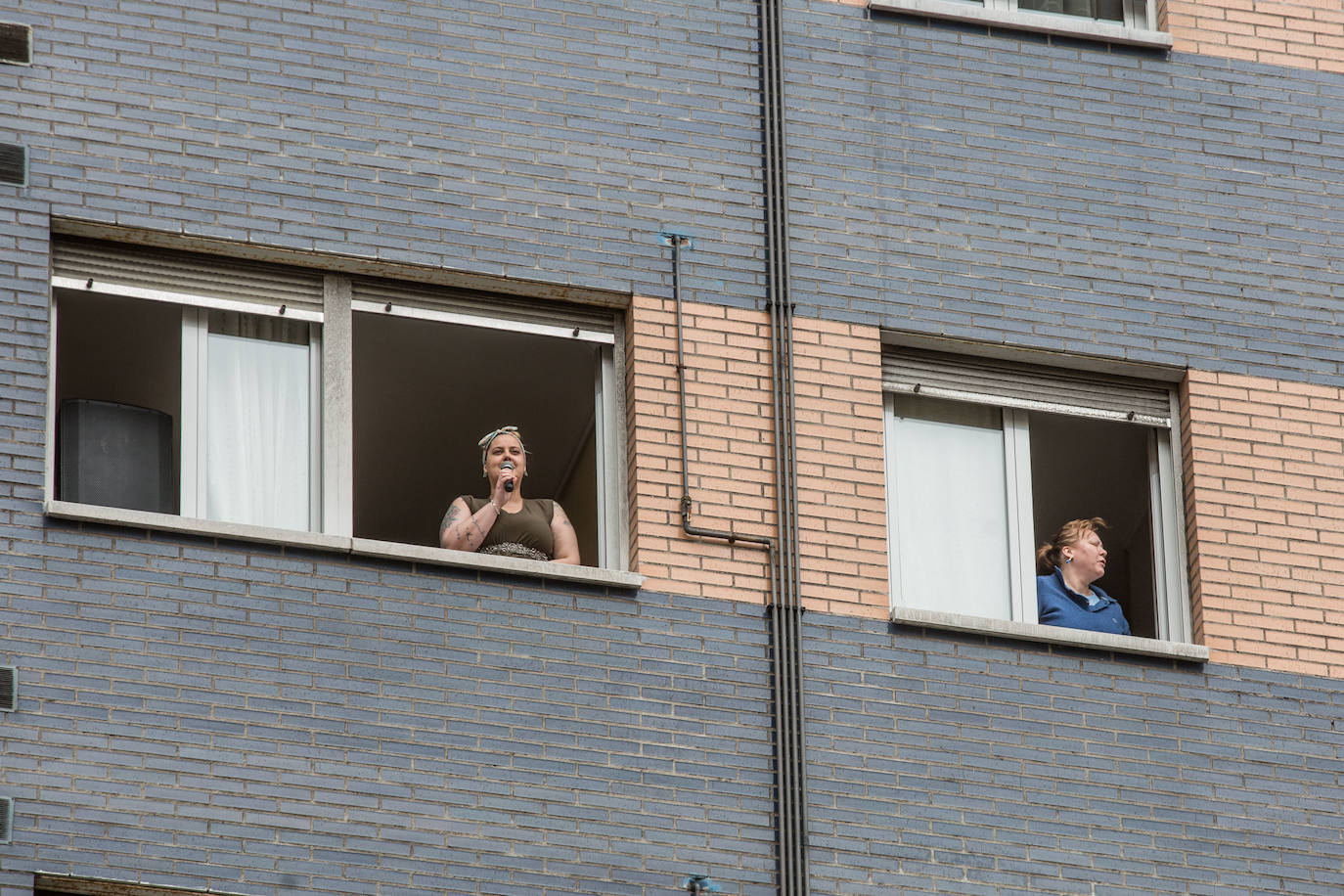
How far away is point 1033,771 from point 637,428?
3026 millimetres

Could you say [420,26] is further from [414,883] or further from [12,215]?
[414,883]

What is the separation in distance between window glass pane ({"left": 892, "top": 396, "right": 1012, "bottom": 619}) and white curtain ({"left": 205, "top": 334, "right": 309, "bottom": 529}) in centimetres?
366

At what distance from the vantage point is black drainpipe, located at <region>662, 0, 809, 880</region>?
15914 millimetres

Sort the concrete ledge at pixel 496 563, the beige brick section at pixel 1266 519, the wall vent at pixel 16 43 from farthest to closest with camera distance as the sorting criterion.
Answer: the beige brick section at pixel 1266 519, the wall vent at pixel 16 43, the concrete ledge at pixel 496 563

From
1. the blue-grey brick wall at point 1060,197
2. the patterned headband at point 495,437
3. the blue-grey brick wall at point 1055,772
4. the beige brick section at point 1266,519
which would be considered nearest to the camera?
the blue-grey brick wall at point 1055,772

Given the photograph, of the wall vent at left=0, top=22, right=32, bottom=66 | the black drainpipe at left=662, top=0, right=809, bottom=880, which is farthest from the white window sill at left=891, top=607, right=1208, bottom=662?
the wall vent at left=0, top=22, right=32, bottom=66

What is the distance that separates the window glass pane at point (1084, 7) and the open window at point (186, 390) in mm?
5327

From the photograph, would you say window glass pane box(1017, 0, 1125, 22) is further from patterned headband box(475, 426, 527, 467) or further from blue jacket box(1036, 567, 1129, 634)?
patterned headband box(475, 426, 527, 467)

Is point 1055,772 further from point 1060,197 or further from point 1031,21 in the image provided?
point 1031,21

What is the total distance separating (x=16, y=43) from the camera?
54.1 feet

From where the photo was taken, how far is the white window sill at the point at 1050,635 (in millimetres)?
16578

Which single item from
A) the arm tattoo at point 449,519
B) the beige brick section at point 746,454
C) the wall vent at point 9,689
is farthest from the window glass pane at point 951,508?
the wall vent at point 9,689

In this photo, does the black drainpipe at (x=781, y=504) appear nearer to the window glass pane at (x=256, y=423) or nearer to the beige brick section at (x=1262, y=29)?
the window glass pane at (x=256, y=423)

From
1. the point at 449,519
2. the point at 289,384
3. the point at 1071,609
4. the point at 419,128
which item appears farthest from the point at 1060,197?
the point at 289,384
